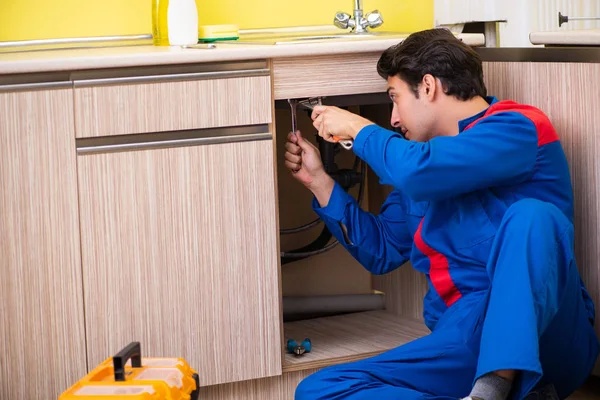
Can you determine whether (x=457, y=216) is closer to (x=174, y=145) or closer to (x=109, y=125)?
(x=174, y=145)

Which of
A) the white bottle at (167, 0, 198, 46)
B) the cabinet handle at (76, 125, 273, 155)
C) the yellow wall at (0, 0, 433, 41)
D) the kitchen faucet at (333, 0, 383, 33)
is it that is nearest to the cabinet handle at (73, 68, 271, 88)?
the cabinet handle at (76, 125, 273, 155)

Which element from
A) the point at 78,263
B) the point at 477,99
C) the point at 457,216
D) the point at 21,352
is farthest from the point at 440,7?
the point at 21,352

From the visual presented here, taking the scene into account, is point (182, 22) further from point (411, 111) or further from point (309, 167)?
point (411, 111)

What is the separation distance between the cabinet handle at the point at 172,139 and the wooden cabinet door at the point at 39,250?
0.05m

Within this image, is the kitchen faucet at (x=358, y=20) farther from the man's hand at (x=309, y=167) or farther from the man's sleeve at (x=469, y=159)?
the man's sleeve at (x=469, y=159)

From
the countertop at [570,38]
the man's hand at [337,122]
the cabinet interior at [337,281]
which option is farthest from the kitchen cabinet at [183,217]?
the countertop at [570,38]

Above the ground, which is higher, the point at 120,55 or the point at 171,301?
the point at 120,55

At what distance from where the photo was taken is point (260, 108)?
1.91 meters

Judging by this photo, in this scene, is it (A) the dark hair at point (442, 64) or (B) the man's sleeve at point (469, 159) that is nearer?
(B) the man's sleeve at point (469, 159)

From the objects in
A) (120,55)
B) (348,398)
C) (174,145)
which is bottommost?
(348,398)

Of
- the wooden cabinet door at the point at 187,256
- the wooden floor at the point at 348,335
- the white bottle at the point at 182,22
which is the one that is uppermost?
the white bottle at the point at 182,22

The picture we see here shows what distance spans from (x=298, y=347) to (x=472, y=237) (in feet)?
1.79

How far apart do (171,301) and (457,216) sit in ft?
2.07

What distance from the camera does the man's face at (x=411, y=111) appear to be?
1855 millimetres
